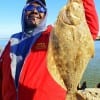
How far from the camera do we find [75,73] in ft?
15.1

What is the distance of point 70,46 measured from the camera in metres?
4.54

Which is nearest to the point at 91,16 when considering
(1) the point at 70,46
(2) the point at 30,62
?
(1) the point at 70,46

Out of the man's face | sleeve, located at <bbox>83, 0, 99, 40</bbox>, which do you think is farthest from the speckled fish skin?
the man's face

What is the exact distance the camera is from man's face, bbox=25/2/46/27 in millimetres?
5355

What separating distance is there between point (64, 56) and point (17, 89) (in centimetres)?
97

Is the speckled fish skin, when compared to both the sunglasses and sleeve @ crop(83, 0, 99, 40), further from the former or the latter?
the sunglasses

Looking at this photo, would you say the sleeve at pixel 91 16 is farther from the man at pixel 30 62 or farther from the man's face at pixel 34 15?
the man's face at pixel 34 15

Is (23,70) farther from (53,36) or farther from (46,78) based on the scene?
(53,36)

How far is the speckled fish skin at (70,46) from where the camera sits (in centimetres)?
444

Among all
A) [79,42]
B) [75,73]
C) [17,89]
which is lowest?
[17,89]

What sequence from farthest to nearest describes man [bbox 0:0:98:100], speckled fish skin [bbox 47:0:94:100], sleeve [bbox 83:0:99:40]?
1. man [bbox 0:0:98:100]
2. sleeve [bbox 83:0:99:40]
3. speckled fish skin [bbox 47:0:94:100]

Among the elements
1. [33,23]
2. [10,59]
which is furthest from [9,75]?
[33,23]

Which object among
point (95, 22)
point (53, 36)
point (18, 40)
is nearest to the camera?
point (53, 36)

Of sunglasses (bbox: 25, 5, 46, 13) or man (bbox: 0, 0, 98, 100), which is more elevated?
sunglasses (bbox: 25, 5, 46, 13)
